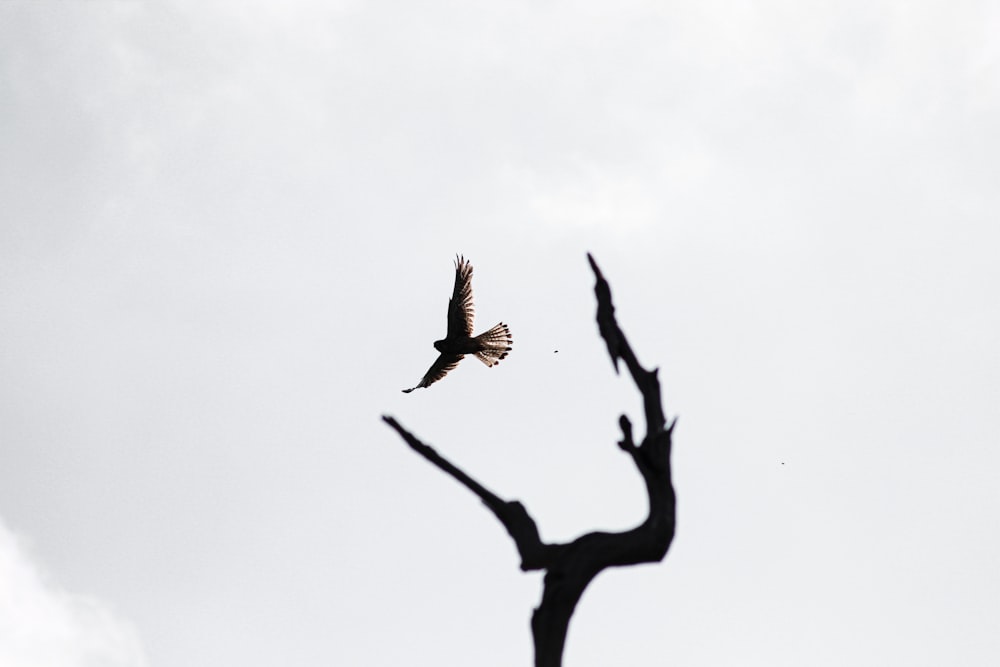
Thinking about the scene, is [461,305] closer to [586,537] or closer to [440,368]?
[440,368]

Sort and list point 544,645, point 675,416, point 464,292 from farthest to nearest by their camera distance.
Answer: point 464,292 → point 675,416 → point 544,645

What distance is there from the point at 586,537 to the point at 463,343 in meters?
15.4

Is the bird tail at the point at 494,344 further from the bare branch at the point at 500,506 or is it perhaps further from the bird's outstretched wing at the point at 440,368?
the bare branch at the point at 500,506

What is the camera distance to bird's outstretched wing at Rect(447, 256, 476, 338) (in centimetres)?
2208

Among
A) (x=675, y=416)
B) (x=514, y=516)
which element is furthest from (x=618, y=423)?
(x=514, y=516)

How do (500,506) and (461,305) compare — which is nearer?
(500,506)

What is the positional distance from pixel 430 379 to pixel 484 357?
1226 millimetres

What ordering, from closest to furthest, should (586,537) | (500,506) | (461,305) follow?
(586,537)
(500,506)
(461,305)

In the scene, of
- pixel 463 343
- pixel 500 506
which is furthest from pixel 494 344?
pixel 500 506

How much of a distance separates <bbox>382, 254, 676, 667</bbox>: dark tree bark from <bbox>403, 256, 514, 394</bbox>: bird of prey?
14.0 m

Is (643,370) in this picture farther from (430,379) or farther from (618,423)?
(430,379)

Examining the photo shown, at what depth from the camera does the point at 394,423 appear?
8.66 m

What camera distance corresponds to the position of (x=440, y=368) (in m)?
23.9

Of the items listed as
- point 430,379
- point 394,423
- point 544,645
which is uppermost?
point 430,379
